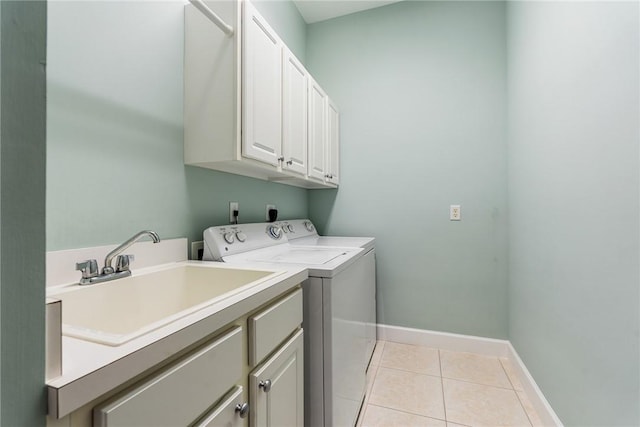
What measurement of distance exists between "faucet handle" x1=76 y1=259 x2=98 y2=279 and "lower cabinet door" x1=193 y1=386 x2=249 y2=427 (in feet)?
2.03

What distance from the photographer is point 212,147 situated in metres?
1.33

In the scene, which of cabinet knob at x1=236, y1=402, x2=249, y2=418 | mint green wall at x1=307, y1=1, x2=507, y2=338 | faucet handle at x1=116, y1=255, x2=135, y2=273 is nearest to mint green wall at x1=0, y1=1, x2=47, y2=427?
cabinet knob at x1=236, y1=402, x2=249, y2=418

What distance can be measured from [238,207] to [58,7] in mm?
1113

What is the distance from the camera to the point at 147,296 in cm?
106

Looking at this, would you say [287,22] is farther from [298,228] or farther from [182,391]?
[182,391]

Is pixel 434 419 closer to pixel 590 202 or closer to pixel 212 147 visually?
pixel 590 202

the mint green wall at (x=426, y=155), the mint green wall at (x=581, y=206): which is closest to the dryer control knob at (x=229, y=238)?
the mint green wall at (x=426, y=155)

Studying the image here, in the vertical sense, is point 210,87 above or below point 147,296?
above

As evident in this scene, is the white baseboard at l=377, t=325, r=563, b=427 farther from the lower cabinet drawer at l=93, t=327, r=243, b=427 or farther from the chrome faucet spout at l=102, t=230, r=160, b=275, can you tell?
the chrome faucet spout at l=102, t=230, r=160, b=275

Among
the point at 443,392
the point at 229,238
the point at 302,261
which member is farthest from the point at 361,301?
the point at 229,238

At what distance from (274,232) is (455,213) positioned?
4.78ft

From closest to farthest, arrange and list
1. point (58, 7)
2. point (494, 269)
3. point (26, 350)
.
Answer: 1. point (26, 350)
2. point (58, 7)
3. point (494, 269)

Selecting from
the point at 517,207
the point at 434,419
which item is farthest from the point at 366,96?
the point at 434,419

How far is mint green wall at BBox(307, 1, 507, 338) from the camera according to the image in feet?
7.40
